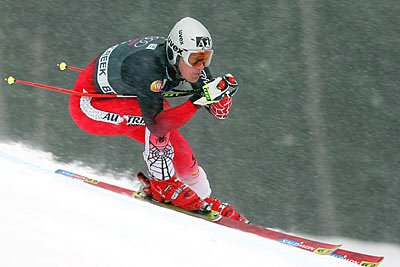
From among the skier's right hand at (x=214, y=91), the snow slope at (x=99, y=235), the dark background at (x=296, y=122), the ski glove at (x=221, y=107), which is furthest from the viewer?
the dark background at (x=296, y=122)

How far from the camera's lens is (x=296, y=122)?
508 cm

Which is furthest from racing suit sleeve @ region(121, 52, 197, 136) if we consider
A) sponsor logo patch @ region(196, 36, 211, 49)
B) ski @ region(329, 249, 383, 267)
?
ski @ region(329, 249, 383, 267)

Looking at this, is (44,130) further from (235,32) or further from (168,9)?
(235,32)

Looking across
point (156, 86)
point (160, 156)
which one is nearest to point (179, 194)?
point (160, 156)

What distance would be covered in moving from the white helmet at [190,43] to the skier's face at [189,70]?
34 millimetres

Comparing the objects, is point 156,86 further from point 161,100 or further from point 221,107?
point 221,107

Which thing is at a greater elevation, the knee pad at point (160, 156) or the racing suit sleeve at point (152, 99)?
the racing suit sleeve at point (152, 99)

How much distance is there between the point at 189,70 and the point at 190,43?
21 centimetres

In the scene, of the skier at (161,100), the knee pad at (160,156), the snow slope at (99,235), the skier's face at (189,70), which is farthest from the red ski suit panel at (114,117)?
the snow slope at (99,235)

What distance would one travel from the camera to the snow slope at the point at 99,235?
6.10 ft

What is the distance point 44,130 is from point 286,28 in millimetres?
3101

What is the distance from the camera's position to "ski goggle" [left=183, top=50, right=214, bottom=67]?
10.9ft

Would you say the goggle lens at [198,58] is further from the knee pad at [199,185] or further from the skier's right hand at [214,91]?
the knee pad at [199,185]

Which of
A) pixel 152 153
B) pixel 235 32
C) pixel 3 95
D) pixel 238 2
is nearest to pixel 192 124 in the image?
pixel 235 32
